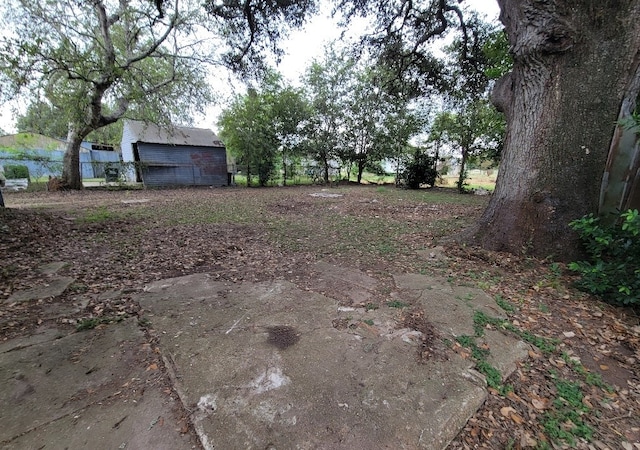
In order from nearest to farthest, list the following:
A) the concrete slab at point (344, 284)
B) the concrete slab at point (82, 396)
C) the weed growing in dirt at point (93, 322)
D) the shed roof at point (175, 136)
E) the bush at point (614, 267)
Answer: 1. the concrete slab at point (82, 396)
2. the weed growing in dirt at point (93, 322)
3. the bush at point (614, 267)
4. the concrete slab at point (344, 284)
5. the shed roof at point (175, 136)

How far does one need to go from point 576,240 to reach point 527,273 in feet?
2.00

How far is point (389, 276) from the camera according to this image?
2893mm

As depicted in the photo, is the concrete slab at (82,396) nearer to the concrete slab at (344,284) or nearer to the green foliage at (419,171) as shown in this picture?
the concrete slab at (344,284)

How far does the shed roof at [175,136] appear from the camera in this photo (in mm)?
13031

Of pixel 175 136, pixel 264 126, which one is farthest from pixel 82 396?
pixel 175 136

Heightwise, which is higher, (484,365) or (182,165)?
(182,165)

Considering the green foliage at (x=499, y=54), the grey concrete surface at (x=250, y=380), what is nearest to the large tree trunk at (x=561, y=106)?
the grey concrete surface at (x=250, y=380)

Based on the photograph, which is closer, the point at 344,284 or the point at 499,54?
the point at 344,284

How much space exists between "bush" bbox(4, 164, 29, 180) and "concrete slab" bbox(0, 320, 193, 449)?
16685 millimetres

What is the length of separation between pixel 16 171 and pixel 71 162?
5502 mm

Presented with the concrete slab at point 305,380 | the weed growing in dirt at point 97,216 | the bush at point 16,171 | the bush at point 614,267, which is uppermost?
the bush at point 16,171

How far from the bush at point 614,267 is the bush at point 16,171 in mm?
19372

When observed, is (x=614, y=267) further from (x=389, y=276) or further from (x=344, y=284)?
(x=344, y=284)

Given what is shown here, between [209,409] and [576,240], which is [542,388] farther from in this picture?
[576,240]
